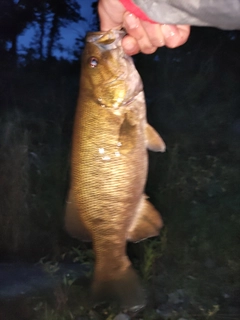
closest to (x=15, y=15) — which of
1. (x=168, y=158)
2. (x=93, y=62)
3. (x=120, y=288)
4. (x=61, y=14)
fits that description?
(x=61, y=14)

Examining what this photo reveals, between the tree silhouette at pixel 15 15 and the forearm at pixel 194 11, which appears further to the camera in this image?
the tree silhouette at pixel 15 15

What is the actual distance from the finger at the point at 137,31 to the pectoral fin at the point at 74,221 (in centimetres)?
45

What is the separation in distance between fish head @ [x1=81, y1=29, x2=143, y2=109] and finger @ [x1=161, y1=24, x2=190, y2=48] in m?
0.11

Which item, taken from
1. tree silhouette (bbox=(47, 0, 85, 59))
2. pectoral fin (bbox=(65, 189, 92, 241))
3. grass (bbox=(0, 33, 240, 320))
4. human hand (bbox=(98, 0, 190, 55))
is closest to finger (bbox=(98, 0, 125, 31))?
human hand (bbox=(98, 0, 190, 55))

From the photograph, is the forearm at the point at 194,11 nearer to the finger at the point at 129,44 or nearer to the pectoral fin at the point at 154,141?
the finger at the point at 129,44

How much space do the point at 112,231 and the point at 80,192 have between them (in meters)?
0.15

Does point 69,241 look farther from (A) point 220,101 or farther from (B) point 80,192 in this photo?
(B) point 80,192

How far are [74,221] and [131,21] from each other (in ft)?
1.87

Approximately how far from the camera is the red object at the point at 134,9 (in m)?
0.84

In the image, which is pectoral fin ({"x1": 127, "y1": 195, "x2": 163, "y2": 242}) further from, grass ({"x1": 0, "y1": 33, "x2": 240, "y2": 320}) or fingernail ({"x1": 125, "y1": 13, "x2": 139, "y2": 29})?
grass ({"x1": 0, "y1": 33, "x2": 240, "y2": 320})

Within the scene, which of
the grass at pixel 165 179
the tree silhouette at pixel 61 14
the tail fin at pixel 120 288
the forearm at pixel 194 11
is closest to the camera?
the forearm at pixel 194 11

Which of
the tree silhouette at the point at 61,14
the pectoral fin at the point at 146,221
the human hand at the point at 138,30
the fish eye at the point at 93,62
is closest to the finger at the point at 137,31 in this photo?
the human hand at the point at 138,30

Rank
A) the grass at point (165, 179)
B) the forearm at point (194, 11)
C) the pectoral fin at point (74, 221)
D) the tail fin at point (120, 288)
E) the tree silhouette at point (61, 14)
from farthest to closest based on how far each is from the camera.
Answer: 1. the grass at point (165, 179)
2. the tree silhouette at point (61, 14)
3. the tail fin at point (120, 288)
4. the pectoral fin at point (74, 221)
5. the forearm at point (194, 11)

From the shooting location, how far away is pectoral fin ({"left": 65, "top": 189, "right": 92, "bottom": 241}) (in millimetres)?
1136
